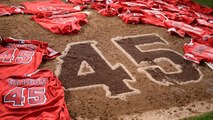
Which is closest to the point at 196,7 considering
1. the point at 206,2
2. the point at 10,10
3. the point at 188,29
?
the point at 206,2

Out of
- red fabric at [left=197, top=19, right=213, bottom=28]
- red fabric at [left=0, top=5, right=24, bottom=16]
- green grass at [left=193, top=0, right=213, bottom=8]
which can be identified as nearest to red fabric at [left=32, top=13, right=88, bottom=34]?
red fabric at [left=0, top=5, right=24, bottom=16]

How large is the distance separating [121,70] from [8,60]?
1.84m

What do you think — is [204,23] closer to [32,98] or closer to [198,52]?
[198,52]

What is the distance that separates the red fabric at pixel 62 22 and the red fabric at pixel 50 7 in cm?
28

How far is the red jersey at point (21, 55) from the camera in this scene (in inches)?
163

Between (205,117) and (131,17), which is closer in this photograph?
(205,117)

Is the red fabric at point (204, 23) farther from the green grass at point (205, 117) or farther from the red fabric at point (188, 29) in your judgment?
the green grass at point (205, 117)

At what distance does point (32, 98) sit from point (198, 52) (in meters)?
3.31

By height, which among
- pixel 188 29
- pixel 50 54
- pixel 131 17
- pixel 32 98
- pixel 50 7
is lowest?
pixel 32 98

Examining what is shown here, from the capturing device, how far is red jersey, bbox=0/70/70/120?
328 centimetres

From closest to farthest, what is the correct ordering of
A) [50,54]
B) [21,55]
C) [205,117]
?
[205,117] < [21,55] < [50,54]

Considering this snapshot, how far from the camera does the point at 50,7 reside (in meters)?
6.50

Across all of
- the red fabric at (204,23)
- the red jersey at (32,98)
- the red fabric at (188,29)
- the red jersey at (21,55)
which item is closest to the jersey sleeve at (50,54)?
the red jersey at (21,55)

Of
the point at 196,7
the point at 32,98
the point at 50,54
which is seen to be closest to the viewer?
the point at 32,98
